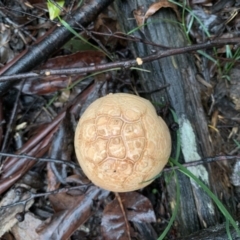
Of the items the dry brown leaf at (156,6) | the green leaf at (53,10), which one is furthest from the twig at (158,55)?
the green leaf at (53,10)

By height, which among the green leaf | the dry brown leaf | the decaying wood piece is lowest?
the decaying wood piece

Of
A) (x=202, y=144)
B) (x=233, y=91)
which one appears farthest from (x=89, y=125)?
(x=233, y=91)

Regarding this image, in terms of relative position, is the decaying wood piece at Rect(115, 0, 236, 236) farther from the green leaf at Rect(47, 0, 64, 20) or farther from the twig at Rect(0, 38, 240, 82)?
the green leaf at Rect(47, 0, 64, 20)

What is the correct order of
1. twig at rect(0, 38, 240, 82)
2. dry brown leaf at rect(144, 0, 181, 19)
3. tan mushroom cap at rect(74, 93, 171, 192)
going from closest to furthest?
tan mushroom cap at rect(74, 93, 171, 192) < twig at rect(0, 38, 240, 82) < dry brown leaf at rect(144, 0, 181, 19)

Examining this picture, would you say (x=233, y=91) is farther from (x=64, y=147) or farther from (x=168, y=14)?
(x=64, y=147)

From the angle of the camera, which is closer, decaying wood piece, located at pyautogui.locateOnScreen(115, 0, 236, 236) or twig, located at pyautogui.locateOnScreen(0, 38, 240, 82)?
twig, located at pyautogui.locateOnScreen(0, 38, 240, 82)

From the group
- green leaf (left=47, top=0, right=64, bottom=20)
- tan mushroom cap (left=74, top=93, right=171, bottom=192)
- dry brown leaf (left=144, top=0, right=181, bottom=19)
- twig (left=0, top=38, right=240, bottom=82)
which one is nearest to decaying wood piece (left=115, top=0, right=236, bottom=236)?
dry brown leaf (left=144, top=0, right=181, bottom=19)
